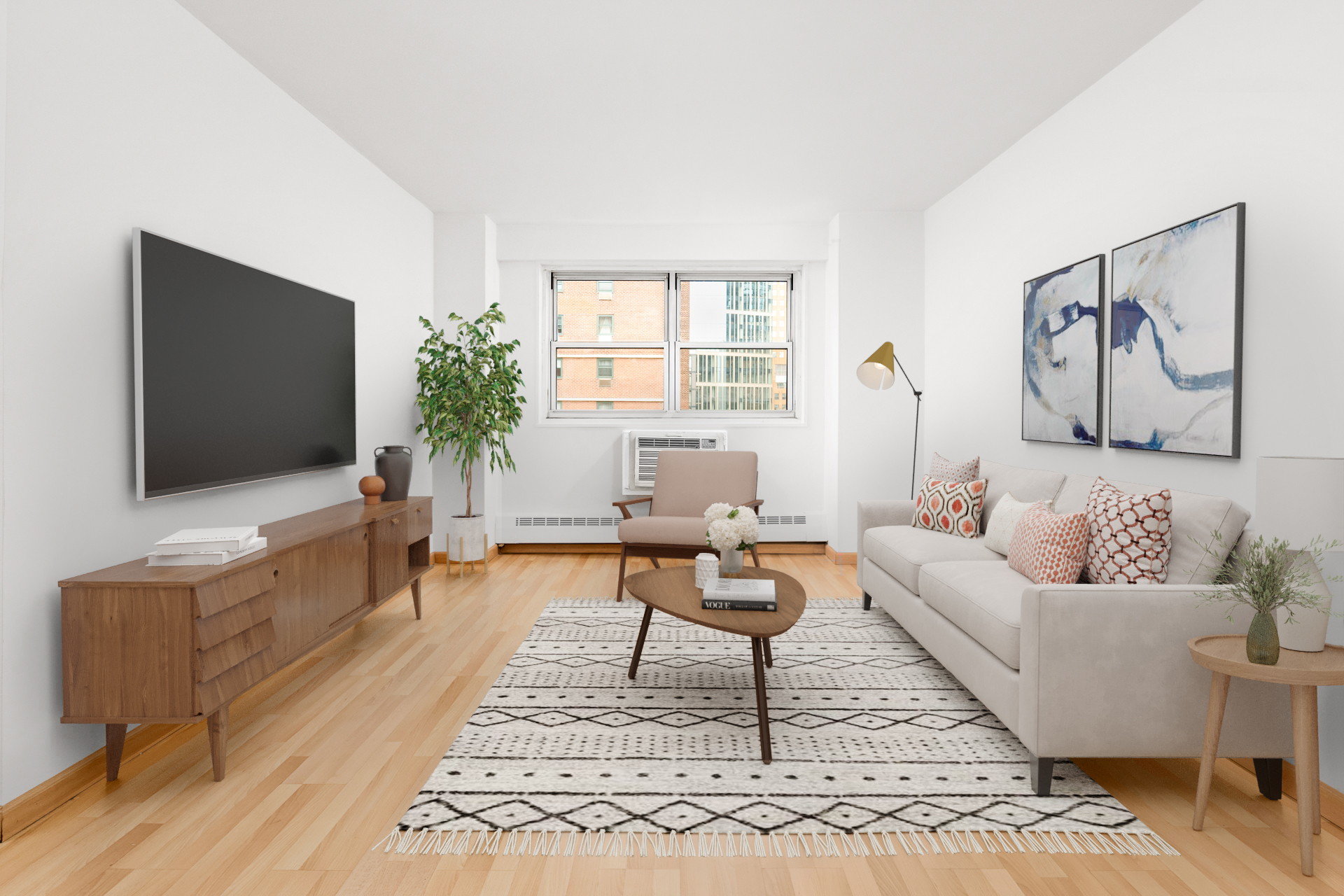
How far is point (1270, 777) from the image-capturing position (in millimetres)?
2174

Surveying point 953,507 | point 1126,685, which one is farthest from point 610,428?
point 1126,685

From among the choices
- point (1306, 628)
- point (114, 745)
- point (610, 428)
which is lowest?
point (114, 745)

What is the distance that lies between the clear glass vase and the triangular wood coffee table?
0.14 ft

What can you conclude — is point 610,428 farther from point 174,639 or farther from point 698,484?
point 174,639

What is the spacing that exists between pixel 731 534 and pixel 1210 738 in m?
1.64

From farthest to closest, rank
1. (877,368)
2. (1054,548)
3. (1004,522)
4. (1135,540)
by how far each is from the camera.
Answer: (877,368)
(1004,522)
(1054,548)
(1135,540)

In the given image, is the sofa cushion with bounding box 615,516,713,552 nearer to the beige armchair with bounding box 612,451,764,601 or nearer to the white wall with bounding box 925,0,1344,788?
the beige armchair with bounding box 612,451,764,601

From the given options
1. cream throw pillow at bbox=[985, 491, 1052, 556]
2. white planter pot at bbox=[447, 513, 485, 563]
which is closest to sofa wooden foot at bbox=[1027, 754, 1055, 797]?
cream throw pillow at bbox=[985, 491, 1052, 556]

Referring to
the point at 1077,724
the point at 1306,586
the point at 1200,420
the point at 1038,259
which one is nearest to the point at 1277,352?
the point at 1200,420

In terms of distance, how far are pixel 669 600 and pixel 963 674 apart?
1.14 meters

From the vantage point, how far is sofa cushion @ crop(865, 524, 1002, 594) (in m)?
3.39

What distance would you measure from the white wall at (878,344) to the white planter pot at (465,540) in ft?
9.00

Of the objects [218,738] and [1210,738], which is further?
[218,738]

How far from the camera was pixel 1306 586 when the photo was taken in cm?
197
